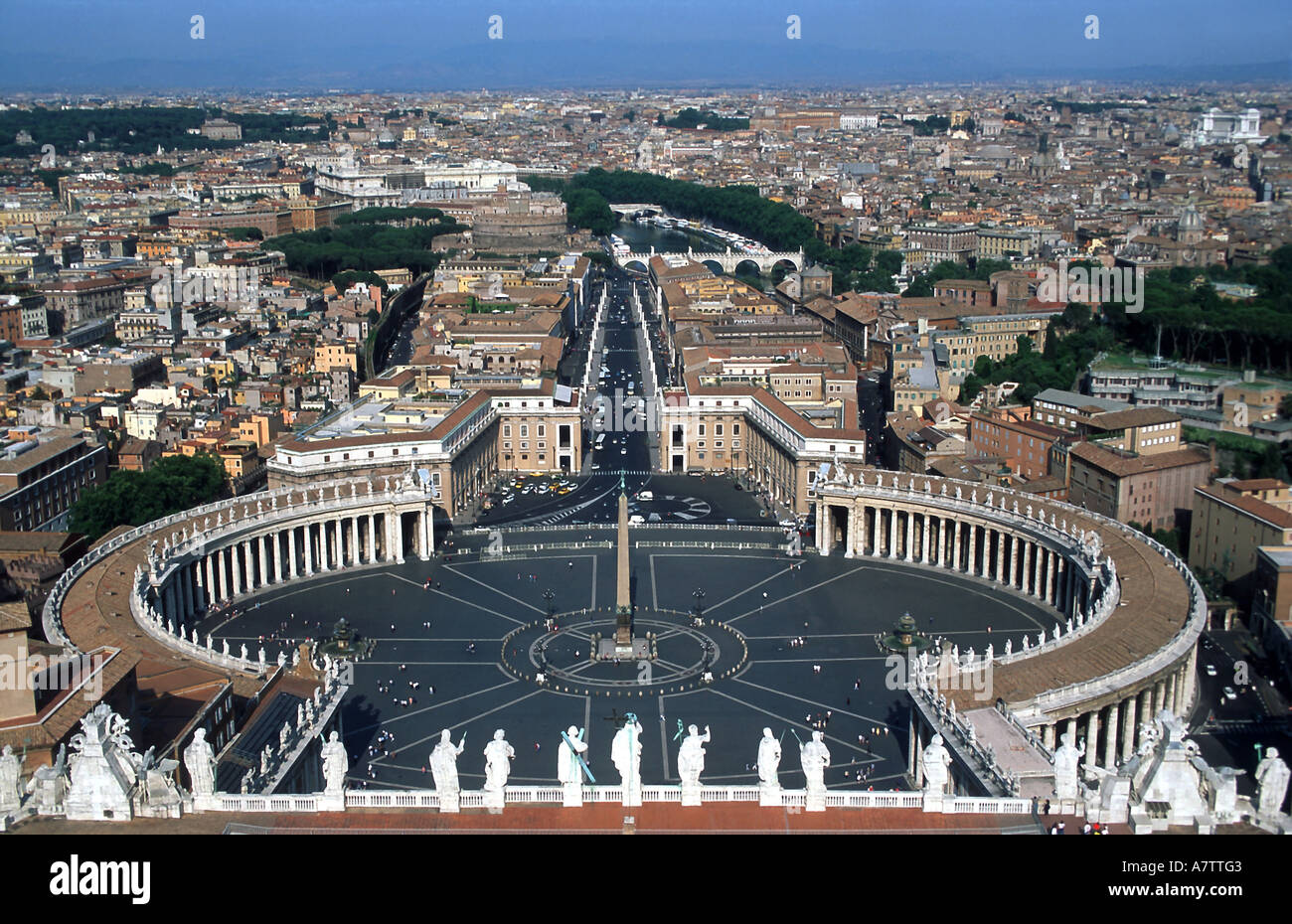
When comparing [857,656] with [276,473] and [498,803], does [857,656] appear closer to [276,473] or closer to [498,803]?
[498,803]

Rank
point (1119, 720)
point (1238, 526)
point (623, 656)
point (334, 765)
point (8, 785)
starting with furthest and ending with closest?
point (1238, 526) → point (623, 656) → point (1119, 720) → point (334, 765) → point (8, 785)

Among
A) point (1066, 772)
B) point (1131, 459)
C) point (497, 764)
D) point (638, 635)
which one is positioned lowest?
point (638, 635)

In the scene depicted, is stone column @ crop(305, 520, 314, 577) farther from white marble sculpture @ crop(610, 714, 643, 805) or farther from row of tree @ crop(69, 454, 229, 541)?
white marble sculpture @ crop(610, 714, 643, 805)

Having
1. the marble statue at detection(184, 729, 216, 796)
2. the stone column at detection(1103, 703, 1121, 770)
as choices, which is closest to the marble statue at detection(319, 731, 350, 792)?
the marble statue at detection(184, 729, 216, 796)

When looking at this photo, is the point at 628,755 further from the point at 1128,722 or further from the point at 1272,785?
the point at 1128,722

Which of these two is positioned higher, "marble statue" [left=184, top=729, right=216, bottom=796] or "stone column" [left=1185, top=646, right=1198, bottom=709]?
"marble statue" [left=184, top=729, right=216, bottom=796]

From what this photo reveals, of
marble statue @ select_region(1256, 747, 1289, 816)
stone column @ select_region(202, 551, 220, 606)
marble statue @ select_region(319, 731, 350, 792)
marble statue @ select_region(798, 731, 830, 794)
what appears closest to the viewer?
marble statue @ select_region(1256, 747, 1289, 816)

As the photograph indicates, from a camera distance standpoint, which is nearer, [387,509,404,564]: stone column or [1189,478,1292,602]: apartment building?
[1189,478,1292,602]: apartment building

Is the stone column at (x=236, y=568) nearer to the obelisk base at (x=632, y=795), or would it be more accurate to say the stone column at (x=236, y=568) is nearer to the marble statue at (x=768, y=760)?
the obelisk base at (x=632, y=795)

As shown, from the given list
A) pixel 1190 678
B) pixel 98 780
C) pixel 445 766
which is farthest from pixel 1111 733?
pixel 98 780
